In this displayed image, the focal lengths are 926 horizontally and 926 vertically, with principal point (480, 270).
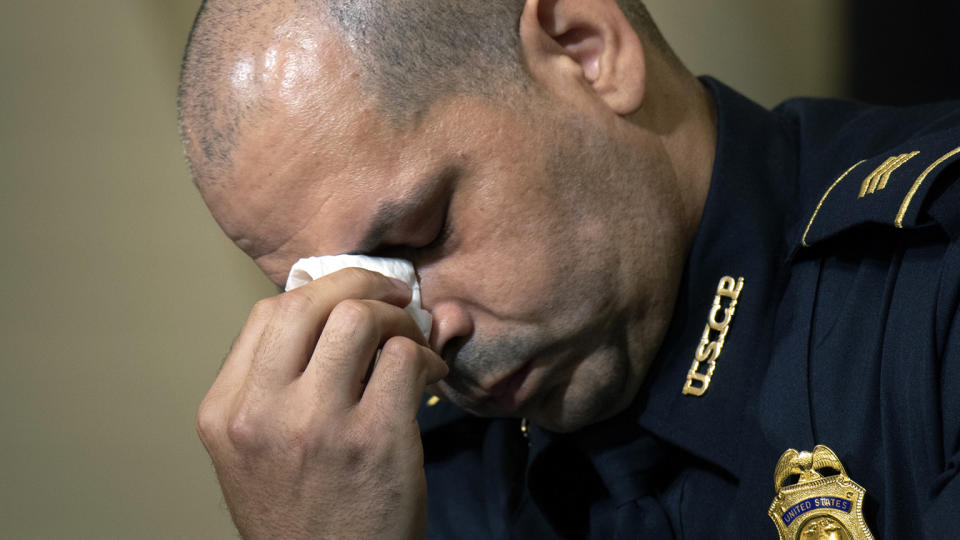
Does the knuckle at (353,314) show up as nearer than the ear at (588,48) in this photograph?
Yes

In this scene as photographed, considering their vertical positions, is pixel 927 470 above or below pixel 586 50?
below

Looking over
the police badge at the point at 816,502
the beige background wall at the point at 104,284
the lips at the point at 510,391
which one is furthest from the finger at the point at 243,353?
the beige background wall at the point at 104,284

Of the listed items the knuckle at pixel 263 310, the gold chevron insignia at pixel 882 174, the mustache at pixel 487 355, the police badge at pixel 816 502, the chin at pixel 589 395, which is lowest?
the police badge at pixel 816 502

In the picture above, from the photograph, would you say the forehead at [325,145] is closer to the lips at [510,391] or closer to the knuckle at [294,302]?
the knuckle at [294,302]

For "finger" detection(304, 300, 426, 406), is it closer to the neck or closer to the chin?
the chin

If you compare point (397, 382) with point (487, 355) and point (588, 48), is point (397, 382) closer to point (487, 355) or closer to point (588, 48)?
point (487, 355)

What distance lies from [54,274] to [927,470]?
1.24 meters

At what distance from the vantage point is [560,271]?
36.2 inches

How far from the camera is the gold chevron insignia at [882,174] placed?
0.86 metres

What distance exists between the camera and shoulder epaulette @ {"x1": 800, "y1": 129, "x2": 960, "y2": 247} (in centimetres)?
79

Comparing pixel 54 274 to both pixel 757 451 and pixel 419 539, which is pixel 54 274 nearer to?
pixel 419 539

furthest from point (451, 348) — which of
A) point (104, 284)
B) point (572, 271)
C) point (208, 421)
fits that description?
point (104, 284)

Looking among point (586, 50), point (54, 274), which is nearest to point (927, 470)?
point (586, 50)

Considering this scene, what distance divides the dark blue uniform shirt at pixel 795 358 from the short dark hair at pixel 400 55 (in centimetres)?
29
